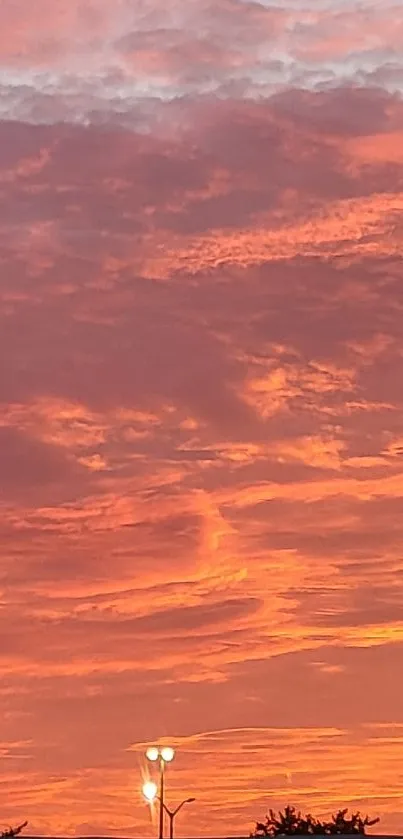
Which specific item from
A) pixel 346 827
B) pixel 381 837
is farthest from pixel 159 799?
pixel 346 827

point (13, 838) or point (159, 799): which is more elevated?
point (13, 838)

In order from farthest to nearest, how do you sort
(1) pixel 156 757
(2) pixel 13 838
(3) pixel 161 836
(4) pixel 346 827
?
(4) pixel 346 827 < (2) pixel 13 838 < (3) pixel 161 836 < (1) pixel 156 757

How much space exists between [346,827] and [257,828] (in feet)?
36.1

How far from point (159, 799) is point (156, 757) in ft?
16.1

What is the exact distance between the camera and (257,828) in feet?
527

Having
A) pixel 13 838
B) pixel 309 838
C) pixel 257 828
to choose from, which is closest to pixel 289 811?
pixel 257 828

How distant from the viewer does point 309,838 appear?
104 meters

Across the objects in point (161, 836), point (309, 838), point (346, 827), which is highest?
point (346, 827)

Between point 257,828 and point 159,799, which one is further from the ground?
point 257,828

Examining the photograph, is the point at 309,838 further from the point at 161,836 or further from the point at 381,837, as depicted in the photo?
the point at 161,836

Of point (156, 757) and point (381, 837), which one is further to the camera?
point (381, 837)

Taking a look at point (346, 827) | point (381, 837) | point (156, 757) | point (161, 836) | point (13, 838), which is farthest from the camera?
point (346, 827)

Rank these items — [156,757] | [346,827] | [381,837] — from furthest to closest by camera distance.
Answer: [346,827], [381,837], [156,757]

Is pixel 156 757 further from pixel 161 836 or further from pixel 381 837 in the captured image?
pixel 381 837
